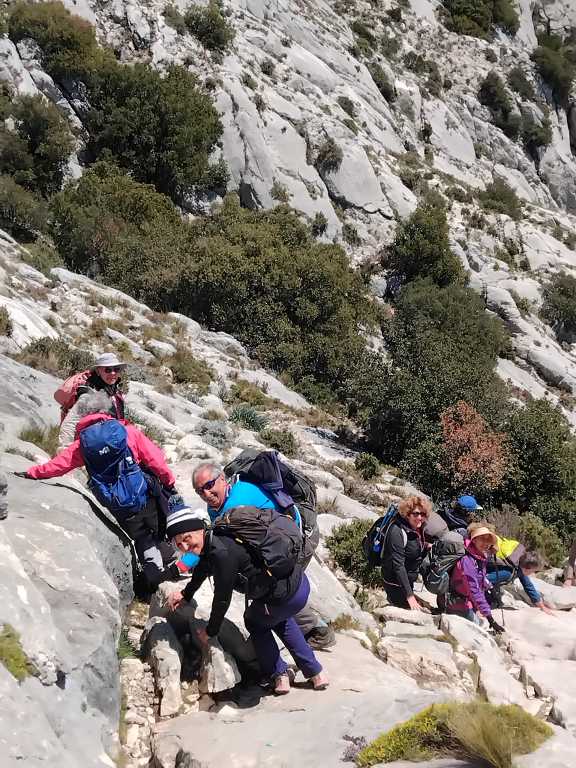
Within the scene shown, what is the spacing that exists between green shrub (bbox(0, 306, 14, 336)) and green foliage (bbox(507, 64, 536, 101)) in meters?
57.8

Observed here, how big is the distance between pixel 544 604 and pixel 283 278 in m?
18.8

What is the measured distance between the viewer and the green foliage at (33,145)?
27.2m

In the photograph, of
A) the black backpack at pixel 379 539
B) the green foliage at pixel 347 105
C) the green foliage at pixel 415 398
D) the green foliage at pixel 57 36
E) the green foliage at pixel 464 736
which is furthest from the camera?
the green foliage at pixel 347 105

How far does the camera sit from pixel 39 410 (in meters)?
6.89

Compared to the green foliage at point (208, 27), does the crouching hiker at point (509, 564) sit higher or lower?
higher

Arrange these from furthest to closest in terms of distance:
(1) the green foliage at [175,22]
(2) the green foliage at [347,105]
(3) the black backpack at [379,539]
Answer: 1. (2) the green foliage at [347,105]
2. (1) the green foliage at [175,22]
3. (3) the black backpack at [379,539]

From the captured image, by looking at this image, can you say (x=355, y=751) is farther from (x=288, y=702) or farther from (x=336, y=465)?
(x=336, y=465)

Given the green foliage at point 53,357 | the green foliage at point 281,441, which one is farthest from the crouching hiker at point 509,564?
the green foliage at point 53,357

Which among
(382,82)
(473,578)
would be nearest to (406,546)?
(473,578)

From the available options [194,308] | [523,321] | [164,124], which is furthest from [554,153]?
[194,308]

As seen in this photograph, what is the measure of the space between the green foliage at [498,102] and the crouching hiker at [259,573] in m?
58.3

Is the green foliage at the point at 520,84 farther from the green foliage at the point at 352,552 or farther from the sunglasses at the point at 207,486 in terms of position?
the sunglasses at the point at 207,486

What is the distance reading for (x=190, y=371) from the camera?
15602 millimetres

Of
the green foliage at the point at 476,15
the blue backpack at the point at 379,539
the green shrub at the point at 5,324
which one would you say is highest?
the green foliage at the point at 476,15
